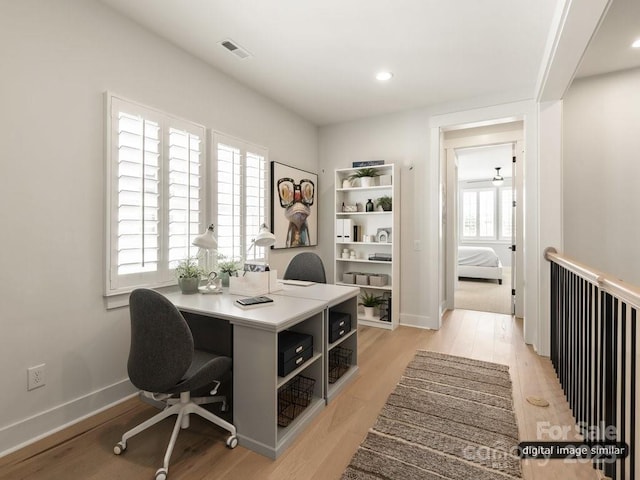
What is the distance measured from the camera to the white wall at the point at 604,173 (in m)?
3.15

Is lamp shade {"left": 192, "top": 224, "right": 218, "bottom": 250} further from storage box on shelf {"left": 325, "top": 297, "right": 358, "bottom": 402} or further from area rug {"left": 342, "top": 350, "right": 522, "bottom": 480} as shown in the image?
area rug {"left": 342, "top": 350, "right": 522, "bottom": 480}

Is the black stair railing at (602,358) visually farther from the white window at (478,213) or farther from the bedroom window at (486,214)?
the white window at (478,213)

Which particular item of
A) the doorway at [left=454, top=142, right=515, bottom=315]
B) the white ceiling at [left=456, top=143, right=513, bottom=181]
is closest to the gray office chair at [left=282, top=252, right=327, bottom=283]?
the doorway at [left=454, top=142, right=515, bottom=315]

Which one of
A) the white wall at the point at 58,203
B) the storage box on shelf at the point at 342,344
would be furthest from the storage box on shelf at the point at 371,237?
the white wall at the point at 58,203

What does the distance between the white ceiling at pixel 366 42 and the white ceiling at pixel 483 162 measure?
254cm

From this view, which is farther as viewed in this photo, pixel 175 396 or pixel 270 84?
pixel 270 84

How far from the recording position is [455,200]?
5.19m

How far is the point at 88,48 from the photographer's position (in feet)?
7.14

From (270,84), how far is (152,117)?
4.64 ft

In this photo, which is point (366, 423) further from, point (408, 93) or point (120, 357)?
point (408, 93)

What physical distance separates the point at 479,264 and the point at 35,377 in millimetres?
7599

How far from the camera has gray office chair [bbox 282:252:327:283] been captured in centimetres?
319

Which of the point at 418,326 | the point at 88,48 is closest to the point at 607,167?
the point at 418,326

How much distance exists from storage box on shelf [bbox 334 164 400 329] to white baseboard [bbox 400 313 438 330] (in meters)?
0.12
